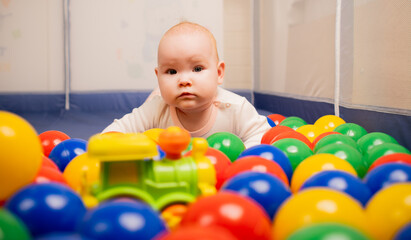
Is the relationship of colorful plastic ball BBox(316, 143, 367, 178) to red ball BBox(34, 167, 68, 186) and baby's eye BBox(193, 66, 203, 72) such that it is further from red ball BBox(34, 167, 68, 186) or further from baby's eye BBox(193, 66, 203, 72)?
red ball BBox(34, 167, 68, 186)

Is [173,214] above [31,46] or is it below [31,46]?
below

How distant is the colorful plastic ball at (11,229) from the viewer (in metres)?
0.53

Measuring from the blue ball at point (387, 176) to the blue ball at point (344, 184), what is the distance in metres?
0.05

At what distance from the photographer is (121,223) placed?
21.6 inches

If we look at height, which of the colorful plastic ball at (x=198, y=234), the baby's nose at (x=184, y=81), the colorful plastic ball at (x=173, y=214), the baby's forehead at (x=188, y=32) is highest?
the baby's forehead at (x=188, y=32)

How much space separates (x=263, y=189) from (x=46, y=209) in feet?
1.21

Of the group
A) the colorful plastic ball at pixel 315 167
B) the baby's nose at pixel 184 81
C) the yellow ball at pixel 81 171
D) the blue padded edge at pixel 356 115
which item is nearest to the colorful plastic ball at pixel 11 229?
the yellow ball at pixel 81 171

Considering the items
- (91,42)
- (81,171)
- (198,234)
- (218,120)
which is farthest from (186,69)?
(91,42)

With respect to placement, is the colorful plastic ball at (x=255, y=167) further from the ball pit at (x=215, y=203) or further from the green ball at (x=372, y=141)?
the green ball at (x=372, y=141)

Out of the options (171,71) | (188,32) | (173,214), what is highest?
(188,32)

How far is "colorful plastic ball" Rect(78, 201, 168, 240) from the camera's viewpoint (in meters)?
0.55

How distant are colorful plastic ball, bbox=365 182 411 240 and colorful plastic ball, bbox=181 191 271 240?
19cm

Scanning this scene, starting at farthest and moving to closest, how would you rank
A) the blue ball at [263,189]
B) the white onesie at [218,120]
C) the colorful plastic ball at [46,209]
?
1. the white onesie at [218,120]
2. the blue ball at [263,189]
3. the colorful plastic ball at [46,209]

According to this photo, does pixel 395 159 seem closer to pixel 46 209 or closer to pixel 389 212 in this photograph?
pixel 389 212
